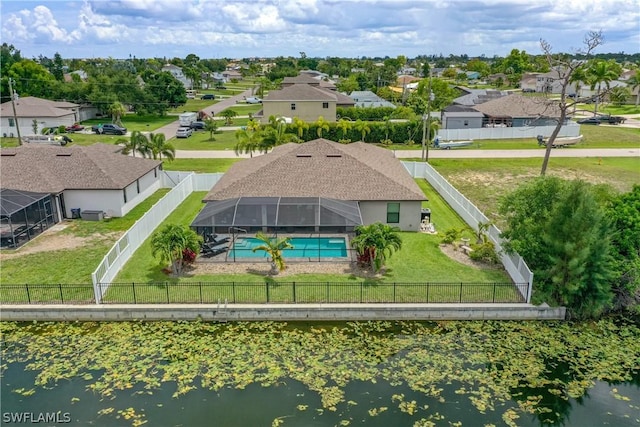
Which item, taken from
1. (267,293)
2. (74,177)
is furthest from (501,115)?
(267,293)

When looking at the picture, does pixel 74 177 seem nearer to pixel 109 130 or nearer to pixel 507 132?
pixel 109 130

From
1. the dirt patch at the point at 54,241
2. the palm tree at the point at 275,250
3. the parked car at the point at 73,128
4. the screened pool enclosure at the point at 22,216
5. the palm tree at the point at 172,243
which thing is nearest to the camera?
the palm tree at the point at 172,243

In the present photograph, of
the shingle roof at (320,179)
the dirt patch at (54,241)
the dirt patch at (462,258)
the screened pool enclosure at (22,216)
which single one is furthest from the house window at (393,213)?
the screened pool enclosure at (22,216)

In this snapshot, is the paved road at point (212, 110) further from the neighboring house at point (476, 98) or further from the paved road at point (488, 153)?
the neighboring house at point (476, 98)

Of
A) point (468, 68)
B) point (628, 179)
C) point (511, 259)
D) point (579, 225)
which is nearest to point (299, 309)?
point (511, 259)

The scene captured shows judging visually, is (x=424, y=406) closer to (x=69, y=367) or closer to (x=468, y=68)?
(x=69, y=367)

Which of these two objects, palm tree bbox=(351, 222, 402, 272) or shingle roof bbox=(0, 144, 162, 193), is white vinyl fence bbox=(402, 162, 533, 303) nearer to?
palm tree bbox=(351, 222, 402, 272)
